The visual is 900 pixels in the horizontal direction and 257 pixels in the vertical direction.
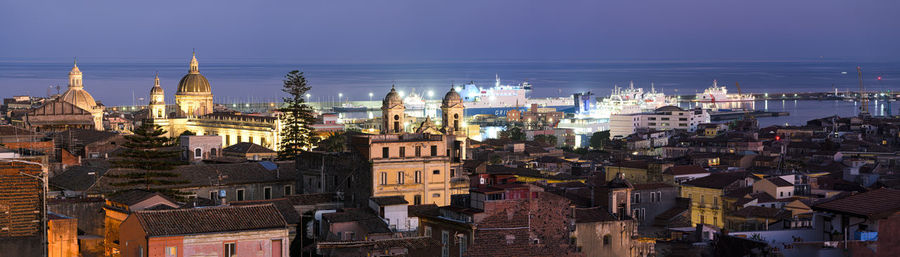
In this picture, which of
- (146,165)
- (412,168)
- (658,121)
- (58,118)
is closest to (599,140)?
(658,121)

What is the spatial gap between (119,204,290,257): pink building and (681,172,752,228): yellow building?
1499 cm

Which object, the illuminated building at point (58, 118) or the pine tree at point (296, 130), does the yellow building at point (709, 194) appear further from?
the illuminated building at point (58, 118)

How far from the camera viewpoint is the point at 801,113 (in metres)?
147

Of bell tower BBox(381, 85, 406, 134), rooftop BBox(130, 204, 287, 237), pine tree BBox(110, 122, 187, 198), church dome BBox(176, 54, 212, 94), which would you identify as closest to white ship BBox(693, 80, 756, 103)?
church dome BBox(176, 54, 212, 94)

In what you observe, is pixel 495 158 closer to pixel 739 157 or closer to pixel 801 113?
pixel 739 157

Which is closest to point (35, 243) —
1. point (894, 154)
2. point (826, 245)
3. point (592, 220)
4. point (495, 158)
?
point (592, 220)

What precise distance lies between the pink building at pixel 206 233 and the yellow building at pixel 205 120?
3647 centimetres

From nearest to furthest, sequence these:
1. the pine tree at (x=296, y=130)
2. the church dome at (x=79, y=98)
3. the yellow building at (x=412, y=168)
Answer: the yellow building at (x=412, y=168)
the pine tree at (x=296, y=130)
the church dome at (x=79, y=98)

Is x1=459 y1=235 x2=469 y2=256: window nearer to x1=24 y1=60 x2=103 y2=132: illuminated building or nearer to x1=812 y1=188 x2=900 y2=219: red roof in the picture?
x1=812 y1=188 x2=900 y2=219: red roof

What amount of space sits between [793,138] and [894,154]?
603 inches

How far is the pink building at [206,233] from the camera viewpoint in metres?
17.7

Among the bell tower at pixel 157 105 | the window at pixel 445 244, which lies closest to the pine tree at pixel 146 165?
the window at pixel 445 244

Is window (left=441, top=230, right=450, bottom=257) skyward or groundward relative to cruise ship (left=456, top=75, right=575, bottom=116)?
groundward

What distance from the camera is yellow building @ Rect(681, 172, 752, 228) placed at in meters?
31.2
